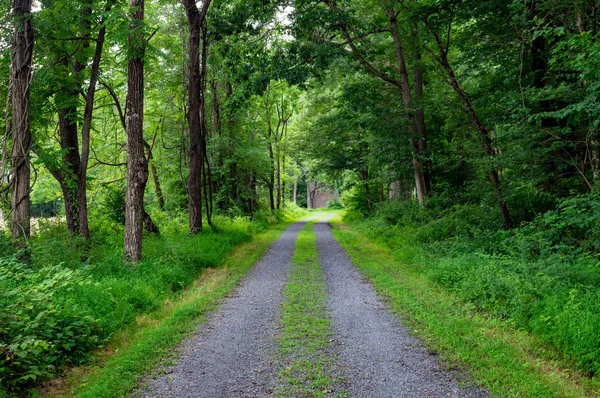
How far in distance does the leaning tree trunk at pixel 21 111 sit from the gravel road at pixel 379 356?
19.7 feet

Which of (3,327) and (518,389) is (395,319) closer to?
(518,389)

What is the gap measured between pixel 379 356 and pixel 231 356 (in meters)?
1.78

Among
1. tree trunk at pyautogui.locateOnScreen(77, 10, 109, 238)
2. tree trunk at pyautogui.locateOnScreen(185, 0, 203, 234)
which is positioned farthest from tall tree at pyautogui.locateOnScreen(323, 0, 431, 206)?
tree trunk at pyautogui.locateOnScreen(77, 10, 109, 238)

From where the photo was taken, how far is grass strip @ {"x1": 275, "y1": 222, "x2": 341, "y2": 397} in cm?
395

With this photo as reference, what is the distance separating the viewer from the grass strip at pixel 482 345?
155 inches

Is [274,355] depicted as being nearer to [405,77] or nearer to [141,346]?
[141,346]

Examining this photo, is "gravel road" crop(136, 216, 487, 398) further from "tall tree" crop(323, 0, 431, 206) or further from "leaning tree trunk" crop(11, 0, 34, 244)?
"tall tree" crop(323, 0, 431, 206)

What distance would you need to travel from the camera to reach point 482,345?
4.87m

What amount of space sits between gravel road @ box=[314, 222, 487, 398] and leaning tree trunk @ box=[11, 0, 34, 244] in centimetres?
600

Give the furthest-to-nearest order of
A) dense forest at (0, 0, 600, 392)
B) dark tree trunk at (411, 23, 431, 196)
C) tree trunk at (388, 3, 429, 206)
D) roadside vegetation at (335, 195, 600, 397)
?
dark tree trunk at (411, 23, 431, 196)
tree trunk at (388, 3, 429, 206)
dense forest at (0, 0, 600, 392)
roadside vegetation at (335, 195, 600, 397)

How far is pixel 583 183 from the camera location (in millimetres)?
9539

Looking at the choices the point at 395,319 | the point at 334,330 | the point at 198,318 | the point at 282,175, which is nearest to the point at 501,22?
the point at 395,319

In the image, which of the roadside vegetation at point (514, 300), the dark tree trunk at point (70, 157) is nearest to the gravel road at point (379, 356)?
the roadside vegetation at point (514, 300)

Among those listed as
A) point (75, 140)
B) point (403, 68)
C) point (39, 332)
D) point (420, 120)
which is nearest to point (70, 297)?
point (39, 332)
